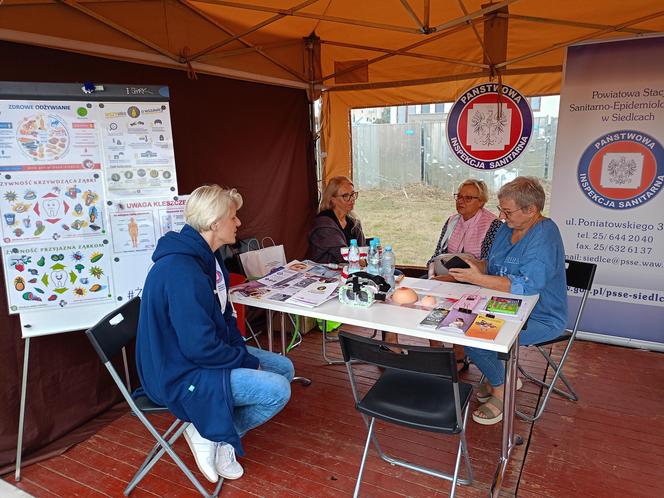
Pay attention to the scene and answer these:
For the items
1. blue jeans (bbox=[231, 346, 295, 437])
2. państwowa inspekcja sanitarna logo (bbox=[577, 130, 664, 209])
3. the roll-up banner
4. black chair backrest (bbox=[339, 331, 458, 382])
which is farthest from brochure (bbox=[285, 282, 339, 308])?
państwowa inspekcja sanitarna logo (bbox=[577, 130, 664, 209])

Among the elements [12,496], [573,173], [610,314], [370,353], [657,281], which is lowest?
[12,496]

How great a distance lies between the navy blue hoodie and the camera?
6.27ft

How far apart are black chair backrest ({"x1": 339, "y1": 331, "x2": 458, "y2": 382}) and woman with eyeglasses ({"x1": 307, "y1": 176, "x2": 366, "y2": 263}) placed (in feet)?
4.74

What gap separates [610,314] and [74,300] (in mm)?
3639

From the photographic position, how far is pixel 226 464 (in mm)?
2229

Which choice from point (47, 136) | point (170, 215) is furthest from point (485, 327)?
point (47, 136)

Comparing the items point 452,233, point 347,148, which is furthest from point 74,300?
point 347,148

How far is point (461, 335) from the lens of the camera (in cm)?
188

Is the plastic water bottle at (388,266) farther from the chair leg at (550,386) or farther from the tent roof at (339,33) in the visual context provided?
the tent roof at (339,33)

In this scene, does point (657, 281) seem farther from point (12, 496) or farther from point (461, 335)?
point (12, 496)

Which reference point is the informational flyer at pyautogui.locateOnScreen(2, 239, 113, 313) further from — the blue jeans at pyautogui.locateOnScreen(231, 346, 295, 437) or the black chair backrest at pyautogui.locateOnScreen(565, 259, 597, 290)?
the black chair backrest at pyautogui.locateOnScreen(565, 259, 597, 290)

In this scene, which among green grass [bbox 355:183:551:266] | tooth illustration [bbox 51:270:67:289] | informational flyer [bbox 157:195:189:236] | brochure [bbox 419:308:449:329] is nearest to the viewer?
brochure [bbox 419:308:449:329]

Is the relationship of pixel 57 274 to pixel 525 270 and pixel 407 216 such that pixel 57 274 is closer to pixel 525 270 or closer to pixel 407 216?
pixel 525 270

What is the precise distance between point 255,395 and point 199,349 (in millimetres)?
340
